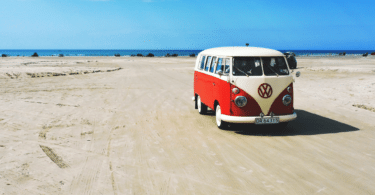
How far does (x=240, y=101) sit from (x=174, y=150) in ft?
6.82

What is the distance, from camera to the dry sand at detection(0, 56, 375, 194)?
4.90 meters

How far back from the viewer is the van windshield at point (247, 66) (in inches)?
304

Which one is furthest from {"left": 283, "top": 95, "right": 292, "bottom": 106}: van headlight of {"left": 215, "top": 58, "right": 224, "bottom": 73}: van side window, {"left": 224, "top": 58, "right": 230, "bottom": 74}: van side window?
{"left": 215, "top": 58, "right": 224, "bottom": 73}: van side window

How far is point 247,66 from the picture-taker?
25.6 feet

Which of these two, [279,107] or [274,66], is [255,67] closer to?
[274,66]

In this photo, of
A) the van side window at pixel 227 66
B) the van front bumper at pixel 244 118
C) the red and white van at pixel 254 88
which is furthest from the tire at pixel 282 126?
the van side window at pixel 227 66

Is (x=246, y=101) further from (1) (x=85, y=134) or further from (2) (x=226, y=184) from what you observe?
(1) (x=85, y=134)

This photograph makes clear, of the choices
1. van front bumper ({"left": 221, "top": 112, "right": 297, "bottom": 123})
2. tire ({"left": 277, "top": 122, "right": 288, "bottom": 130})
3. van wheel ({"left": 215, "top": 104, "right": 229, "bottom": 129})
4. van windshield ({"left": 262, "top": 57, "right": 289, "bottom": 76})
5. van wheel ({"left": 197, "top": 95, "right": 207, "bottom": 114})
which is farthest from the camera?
van wheel ({"left": 197, "top": 95, "right": 207, "bottom": 114})

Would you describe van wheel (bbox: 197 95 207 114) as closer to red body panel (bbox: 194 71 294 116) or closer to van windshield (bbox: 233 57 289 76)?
red body panel (bbox: 194 71 294 116)

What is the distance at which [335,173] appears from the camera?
5.30m

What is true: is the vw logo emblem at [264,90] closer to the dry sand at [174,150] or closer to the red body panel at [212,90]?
the red body panel at [212,90]

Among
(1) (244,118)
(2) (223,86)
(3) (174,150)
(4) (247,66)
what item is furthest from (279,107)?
(3) (174,150)

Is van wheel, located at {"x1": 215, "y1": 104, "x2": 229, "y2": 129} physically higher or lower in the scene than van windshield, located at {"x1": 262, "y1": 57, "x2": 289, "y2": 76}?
lower

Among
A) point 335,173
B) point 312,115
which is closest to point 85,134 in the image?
point 335,173
